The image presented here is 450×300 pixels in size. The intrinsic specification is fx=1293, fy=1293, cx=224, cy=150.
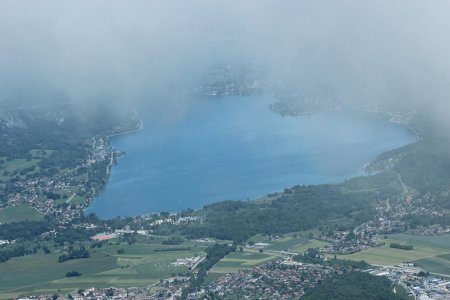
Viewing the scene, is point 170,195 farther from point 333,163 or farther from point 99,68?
point 99,68

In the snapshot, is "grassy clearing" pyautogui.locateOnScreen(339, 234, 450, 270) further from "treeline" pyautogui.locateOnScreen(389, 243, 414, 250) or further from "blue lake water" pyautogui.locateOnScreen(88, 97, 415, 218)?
"blue lake water" pyautogui.locateOnScreen(88, 97, 415, 218)

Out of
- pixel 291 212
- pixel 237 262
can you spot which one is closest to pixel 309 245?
pixel 237 262

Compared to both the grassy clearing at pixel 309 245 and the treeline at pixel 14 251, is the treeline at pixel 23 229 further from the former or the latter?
the grassy clearing at pixel 309 245

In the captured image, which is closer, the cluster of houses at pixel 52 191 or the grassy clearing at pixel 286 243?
the grassy clearing at pixel 286 243

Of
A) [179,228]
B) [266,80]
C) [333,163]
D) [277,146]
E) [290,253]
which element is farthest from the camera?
[266,80]

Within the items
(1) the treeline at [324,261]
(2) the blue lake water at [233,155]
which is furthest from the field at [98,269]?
(2) the blue lake water at [233,155]

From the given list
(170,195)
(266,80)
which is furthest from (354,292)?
(266,80)
